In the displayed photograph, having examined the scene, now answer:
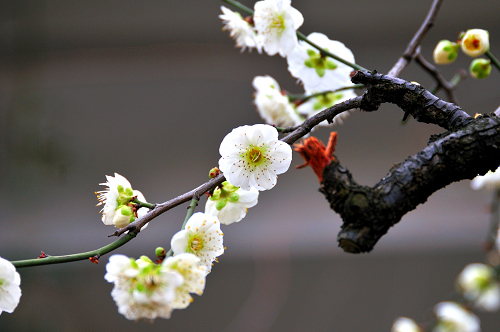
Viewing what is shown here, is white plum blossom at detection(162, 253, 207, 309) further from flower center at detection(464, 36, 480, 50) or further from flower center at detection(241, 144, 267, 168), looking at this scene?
flower center at detection(464, 36, 480, 50)

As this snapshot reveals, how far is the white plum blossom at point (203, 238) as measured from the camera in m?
0.35

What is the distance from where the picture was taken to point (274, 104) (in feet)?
2.15

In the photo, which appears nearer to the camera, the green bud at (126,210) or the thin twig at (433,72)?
the green bud at (126,210)

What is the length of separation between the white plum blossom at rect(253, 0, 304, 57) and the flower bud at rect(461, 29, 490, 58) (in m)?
0.23

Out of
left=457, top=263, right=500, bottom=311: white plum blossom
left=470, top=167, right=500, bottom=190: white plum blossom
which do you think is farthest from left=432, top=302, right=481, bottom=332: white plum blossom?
left=470, top=167, right=500, bottom=190: white plum blossom

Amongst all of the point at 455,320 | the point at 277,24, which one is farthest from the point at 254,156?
the point at 455,320

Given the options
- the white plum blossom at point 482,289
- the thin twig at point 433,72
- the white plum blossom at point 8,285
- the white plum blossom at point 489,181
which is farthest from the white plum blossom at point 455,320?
the white plum blossom at point 8,285

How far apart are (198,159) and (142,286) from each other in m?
1.24

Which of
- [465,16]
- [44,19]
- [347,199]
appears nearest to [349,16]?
[465,16]

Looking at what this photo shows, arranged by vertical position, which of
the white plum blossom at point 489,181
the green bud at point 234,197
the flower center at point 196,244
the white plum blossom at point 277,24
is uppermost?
the white plum blossom at point 277,24

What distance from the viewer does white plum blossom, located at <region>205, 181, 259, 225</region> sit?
1.37ft

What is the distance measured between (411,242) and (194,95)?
105 cm

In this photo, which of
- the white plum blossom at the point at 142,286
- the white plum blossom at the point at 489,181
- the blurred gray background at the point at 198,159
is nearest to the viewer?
the white plum blossom at the point at 142,286

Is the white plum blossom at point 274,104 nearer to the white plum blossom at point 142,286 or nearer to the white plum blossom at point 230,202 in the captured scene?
the white plum blossom at point 230,202
